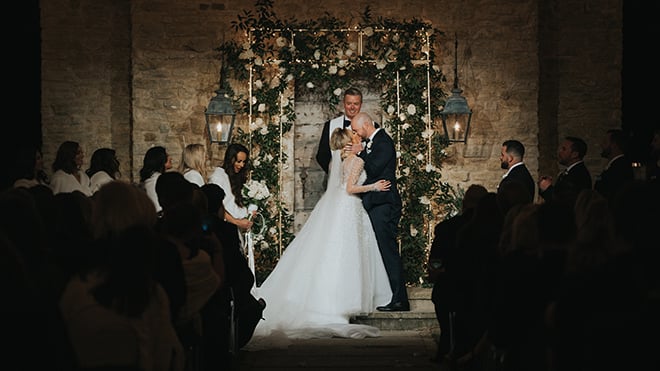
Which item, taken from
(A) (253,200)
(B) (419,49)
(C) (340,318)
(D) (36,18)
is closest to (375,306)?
(C) (340,318)

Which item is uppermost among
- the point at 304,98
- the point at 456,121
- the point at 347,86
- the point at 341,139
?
the point at 347,86

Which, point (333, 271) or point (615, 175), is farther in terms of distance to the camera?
point (333, 271)

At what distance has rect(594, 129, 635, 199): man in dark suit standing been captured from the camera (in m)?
8.99

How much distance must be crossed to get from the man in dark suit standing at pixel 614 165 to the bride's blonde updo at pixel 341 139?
2.38m

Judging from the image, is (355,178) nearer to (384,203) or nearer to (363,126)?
(384,203)

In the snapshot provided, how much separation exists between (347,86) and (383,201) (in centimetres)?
234

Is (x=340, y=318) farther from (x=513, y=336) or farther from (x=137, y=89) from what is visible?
(x=513, y=336)

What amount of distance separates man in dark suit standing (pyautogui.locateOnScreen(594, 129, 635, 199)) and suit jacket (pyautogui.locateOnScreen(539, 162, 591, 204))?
0.13 meters

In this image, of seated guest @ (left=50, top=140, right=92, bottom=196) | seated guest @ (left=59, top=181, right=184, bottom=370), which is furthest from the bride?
A: seated guest @ (left=59, top=181, right=184, bottom=370)

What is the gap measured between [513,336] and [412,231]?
6956mm

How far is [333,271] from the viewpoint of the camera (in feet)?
32.6

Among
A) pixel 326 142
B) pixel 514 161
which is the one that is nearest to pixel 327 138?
pixel 326 142

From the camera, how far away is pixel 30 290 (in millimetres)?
3682

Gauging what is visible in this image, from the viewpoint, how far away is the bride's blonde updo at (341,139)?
1023cm
